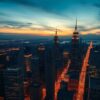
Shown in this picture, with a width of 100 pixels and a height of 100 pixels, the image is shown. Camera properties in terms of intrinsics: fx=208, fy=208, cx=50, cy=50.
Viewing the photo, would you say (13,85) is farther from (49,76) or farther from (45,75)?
(45,75)

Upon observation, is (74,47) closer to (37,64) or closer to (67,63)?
(67,63)

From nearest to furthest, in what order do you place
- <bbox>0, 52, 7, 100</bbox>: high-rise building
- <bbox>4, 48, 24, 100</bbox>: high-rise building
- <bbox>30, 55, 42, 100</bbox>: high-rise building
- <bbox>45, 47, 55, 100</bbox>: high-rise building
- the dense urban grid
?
<bbox>4, 48, 24, 100</bbox>: high-rise building, the dense urban grid, <bbox>30, 55, 42, 100</bbox>: high-rise building, <bbox>0, 52, 7, 100</bbox>: high-rise building, <bbox>45, 47, 55, 100</bbox>: high-rise building

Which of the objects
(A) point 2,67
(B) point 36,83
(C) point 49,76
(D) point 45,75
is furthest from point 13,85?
(D) point 45,75

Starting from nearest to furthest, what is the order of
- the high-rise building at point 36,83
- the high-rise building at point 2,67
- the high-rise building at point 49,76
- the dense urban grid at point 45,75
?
the dense urban grid at point 45,75
the high-rise building at point 36,83
the high-rise building at point 2,67
the high-rise building at point 49,76

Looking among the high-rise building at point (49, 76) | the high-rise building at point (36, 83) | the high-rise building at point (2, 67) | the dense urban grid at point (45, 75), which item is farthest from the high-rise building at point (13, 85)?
the high-rise building at point (49, 76)

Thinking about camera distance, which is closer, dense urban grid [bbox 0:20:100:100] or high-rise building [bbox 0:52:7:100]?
dense urban grid [bbox 0:20:100:100]

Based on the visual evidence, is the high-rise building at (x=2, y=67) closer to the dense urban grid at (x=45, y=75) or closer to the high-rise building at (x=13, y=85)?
the dense urban grid at (x=45, y=75)

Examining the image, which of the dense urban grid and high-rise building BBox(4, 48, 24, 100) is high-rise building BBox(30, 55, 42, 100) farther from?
high-rise building BBox(4, 48, 24, 100)

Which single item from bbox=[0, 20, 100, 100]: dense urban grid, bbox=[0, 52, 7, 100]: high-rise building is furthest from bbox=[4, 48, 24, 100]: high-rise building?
bbox=[0, 52, 7, 100]: high-rise building
